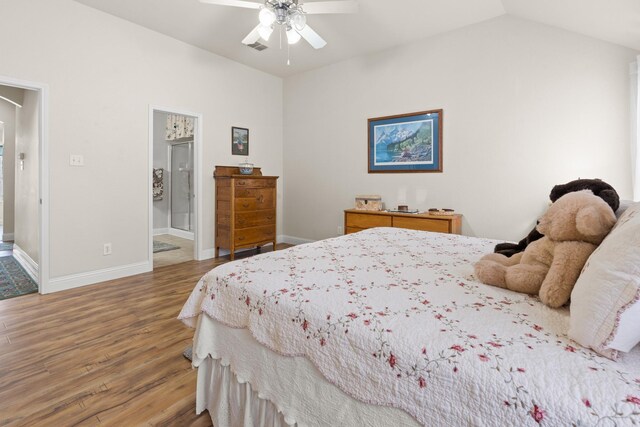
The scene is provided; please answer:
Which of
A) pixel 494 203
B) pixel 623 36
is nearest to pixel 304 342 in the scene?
pixel 494 203

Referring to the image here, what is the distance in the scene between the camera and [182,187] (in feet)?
21.2

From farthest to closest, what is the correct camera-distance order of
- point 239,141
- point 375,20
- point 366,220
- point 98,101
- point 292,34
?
point 239,141, point 366,220, point 375,20, point 98,101, point 292,34

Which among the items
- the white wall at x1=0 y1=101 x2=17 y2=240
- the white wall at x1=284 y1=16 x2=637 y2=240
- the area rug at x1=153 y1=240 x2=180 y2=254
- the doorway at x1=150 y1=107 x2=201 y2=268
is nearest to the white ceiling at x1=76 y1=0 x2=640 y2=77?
the white wall at x1=284 y1=16 x2=637 y2=240

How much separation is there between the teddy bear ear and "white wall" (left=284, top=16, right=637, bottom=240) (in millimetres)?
2603

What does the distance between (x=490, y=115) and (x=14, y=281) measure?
5.46 metres

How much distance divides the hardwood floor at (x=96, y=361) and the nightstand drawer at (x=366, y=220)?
88.9 inches

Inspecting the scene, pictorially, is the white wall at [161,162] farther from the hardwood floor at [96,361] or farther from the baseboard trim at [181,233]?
the hardwood floor at [96,361]

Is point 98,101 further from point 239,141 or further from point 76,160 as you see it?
point 239,141

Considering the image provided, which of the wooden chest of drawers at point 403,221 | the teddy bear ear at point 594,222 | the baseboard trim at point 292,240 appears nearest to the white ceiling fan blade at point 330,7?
the wooden chest of drawers at point 403,221

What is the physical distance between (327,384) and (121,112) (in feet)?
12.5

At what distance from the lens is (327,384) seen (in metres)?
1.00

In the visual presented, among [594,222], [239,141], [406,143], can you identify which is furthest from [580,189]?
[239,141]

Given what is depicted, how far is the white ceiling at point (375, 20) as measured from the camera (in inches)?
103

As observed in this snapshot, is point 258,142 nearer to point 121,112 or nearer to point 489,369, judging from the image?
point 121,112
